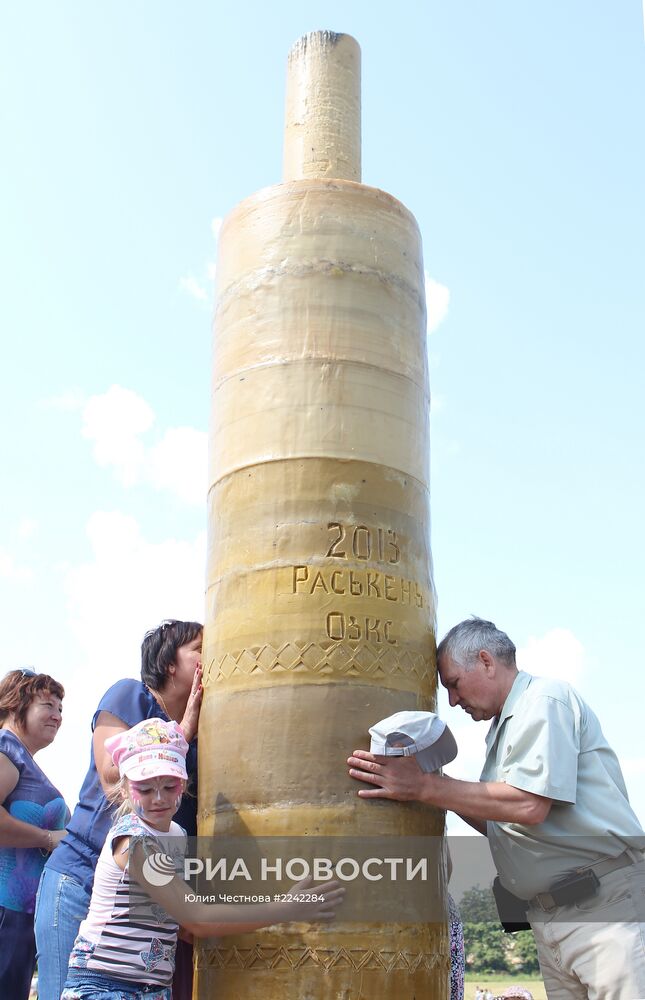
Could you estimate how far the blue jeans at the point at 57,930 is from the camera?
499 cm

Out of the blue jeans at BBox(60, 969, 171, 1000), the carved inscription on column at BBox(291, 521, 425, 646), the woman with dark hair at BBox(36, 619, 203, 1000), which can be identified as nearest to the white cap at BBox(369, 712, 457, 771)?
A: the carved inscription on column at BBox(291, 521, 425, 646)

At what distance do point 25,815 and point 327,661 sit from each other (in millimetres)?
2350

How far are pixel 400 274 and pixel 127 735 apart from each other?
10.1 ft

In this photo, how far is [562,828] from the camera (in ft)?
16.3

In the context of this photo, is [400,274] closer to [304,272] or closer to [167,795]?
[304,272]

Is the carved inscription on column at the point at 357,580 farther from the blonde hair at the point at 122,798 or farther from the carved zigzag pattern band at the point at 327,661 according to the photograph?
the blonde hair at the point at 122,798

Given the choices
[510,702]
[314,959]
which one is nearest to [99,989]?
[314,959]

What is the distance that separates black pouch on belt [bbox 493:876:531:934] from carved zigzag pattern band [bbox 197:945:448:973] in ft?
2.02

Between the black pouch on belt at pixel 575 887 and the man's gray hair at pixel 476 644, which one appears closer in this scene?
the black pouch on belt at pixel 575 887

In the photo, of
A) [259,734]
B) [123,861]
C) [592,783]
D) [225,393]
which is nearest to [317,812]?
[259,734]

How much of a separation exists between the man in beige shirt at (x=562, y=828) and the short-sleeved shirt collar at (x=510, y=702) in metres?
0.02

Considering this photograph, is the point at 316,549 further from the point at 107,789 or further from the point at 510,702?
the point at 107,789

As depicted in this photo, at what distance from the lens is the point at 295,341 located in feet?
18.9

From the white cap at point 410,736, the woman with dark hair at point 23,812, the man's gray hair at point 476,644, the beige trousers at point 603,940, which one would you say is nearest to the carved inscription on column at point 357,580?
the man's gray hair at point 476,644
